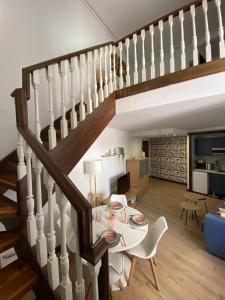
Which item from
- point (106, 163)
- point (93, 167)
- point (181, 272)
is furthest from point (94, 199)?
point (181, 272)

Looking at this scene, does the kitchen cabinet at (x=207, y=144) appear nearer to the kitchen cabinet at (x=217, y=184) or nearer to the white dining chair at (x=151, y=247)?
the kitchen cabinet at (x=217, y=184)

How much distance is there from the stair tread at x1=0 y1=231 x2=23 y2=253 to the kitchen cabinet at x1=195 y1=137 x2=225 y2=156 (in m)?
5.69

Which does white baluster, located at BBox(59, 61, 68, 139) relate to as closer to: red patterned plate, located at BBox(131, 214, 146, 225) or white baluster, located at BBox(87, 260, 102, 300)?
white baluster, located at BBox(87, 260, 102, 300)

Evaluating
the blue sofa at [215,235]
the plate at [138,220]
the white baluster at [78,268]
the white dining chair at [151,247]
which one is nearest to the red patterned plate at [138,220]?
the plate at [138,220]

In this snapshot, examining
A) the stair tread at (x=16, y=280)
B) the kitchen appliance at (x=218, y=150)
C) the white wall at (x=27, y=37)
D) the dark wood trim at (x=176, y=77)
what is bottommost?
the stair tread at (x=16, y=280)

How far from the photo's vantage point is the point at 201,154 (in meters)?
5.64

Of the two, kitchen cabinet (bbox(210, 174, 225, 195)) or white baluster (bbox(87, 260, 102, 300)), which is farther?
kitchen cabinet (bbox(210, 174, 225, 195))

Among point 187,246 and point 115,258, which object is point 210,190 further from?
point 115,258

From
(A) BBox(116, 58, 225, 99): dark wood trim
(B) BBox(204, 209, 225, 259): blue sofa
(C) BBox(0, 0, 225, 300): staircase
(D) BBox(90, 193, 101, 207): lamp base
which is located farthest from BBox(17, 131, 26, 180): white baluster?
(B) BBox(204, 209, 225, 259): blue sofa

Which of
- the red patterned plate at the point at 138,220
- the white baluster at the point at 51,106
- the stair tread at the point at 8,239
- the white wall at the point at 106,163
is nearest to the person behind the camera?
the stair tread at the point at 8,239

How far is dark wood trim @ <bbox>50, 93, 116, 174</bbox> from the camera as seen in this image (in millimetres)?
1523

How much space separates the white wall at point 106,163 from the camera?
130 inches

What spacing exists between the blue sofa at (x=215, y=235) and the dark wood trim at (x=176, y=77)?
2.02 m

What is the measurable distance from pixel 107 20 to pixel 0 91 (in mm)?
3025
